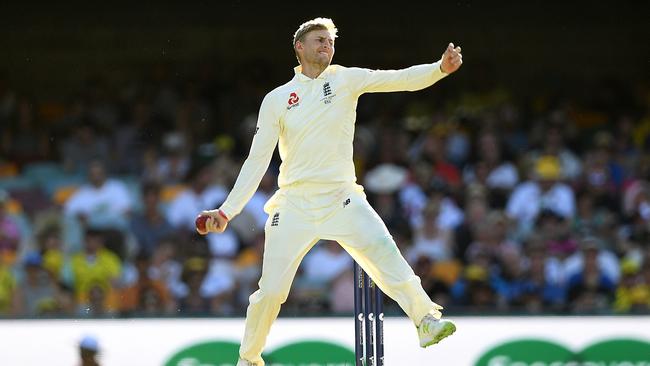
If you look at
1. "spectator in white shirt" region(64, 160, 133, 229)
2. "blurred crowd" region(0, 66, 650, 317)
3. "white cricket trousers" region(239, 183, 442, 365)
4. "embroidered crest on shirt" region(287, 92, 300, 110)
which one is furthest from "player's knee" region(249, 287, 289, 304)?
"spectator in white shirt" region(64, 160, 133, 229)

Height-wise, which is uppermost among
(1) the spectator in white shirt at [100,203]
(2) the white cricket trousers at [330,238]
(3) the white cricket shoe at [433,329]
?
(1) the spectator in white shirt at [100,203]

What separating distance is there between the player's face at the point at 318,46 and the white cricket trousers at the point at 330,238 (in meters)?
0.66

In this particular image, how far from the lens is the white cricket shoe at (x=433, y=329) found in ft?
23.4

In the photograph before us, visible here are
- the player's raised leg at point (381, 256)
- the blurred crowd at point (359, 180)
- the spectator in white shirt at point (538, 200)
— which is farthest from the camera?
the spectator in white shirt at point (538, 200)

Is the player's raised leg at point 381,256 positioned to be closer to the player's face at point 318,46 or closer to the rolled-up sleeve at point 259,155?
the rolled-up sleeve at point 259,155

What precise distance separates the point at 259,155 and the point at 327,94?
0.49m

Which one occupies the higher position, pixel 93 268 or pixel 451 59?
pixel 451 59

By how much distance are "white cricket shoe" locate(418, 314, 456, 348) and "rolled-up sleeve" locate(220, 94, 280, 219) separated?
3.76 ft

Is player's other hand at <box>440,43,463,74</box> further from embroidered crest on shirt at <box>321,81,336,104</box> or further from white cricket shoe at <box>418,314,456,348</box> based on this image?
white cricket shoe at <box>418,314,456,348</box>

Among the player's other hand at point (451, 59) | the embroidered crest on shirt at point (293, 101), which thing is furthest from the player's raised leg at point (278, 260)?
the player's other hand at point (451, 59)

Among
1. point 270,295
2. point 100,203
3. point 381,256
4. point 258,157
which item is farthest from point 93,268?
point 381,256

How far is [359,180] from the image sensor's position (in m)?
13.2

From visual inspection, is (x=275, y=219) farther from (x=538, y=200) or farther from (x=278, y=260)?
(x=538, y=200)

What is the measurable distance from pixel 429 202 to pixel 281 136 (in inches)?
205
